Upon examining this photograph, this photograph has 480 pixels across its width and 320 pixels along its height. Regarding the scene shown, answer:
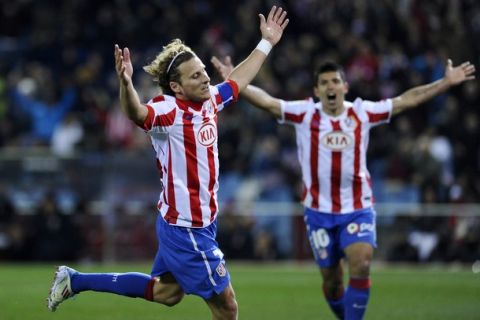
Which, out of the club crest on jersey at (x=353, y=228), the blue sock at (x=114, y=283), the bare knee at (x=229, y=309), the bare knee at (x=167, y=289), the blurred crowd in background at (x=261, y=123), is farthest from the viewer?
the blurred crowd in background at (x=261, y=123)

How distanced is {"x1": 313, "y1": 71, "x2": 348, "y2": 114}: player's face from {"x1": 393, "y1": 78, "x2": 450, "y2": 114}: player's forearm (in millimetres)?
513

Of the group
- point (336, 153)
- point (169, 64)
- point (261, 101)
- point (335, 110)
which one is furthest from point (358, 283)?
point (169, 64)

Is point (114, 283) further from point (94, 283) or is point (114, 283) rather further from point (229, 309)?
point (229, 309)

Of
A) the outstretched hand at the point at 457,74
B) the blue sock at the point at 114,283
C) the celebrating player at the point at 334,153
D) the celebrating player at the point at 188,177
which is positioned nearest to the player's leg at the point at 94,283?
the blue sock at the point at 114,283

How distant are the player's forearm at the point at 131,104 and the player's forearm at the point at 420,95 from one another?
11.0ft

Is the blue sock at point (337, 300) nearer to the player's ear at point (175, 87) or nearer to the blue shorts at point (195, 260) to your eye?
the blue shorts at point (195, 260)

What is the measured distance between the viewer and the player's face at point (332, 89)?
9.96m

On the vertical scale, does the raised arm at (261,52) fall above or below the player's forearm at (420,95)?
above

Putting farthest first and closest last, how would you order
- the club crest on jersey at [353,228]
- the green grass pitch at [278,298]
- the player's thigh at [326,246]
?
1. the green grass pitch at [278,298]
2. the player's thigh at [326,246]
3. the club crest on jersey at [353,228]

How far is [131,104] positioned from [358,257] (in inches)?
118

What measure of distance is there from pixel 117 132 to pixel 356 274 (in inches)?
467

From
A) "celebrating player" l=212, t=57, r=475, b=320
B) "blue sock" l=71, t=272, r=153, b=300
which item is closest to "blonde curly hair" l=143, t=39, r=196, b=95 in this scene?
"blue sock" l=71, t=272, r=153, b=300

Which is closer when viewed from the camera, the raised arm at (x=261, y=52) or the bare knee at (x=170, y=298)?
the bare knee at (x=170, y=298)

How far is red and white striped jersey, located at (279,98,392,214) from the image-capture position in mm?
9891
